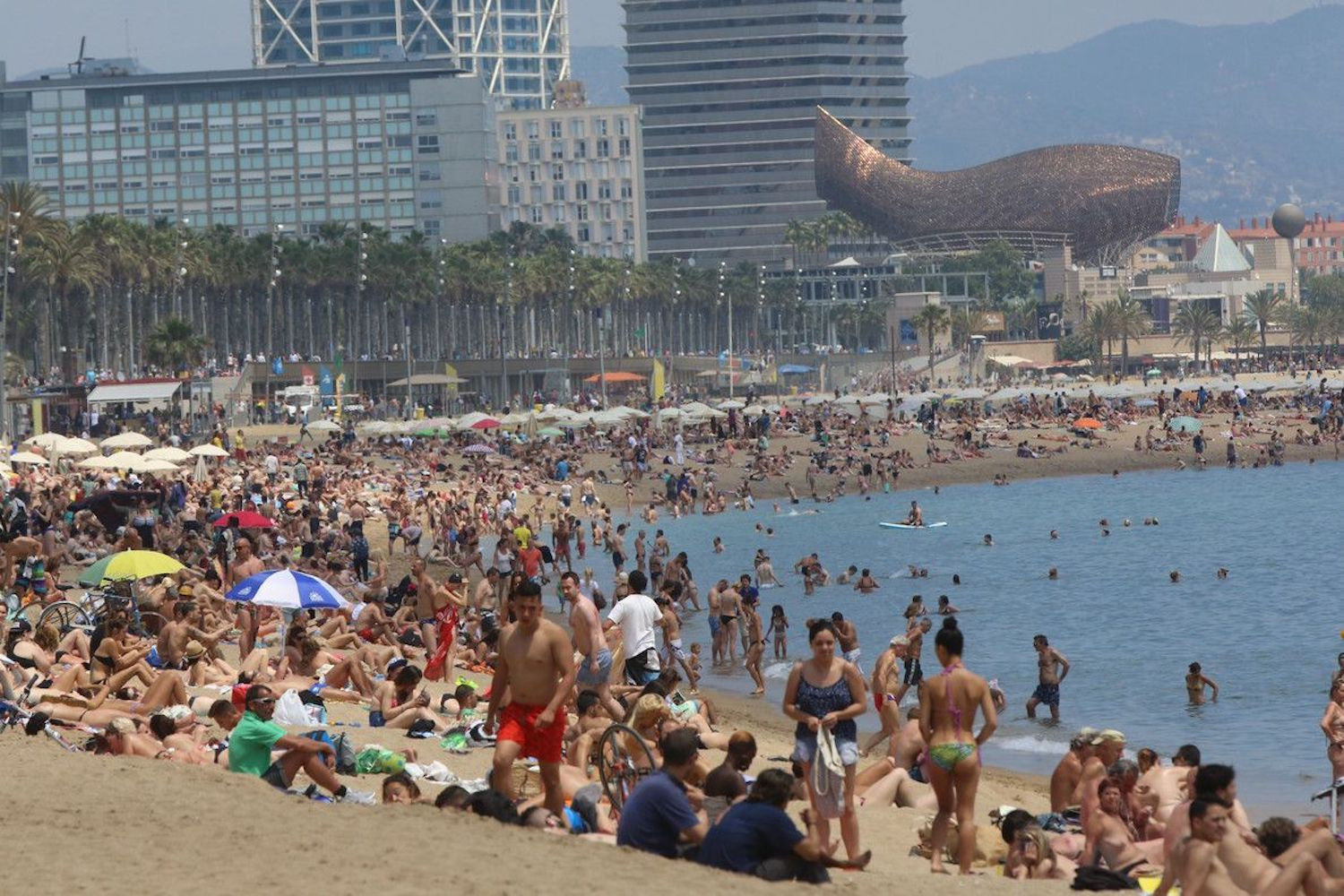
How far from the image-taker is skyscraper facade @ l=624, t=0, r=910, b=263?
184375mm

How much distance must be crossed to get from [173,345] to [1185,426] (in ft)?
112

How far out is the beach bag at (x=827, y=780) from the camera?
10305mm

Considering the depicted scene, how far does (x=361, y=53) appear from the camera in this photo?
194m

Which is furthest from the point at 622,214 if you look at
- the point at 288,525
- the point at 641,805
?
the point at 641,805

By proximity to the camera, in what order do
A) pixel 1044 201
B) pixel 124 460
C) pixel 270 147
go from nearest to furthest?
pixel 124 460
pixel 270 147
pixel 1044 201

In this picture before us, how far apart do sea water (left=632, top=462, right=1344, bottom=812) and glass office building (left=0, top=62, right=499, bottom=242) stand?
84.2 metres

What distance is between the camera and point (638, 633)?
15117 mm

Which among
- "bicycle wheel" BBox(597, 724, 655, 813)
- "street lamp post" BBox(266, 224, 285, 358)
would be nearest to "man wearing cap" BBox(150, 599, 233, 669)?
"bicycle wheel" BBox(597, 724, 655, 813)

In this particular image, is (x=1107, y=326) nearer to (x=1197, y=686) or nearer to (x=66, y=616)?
(x=1197, y=686)

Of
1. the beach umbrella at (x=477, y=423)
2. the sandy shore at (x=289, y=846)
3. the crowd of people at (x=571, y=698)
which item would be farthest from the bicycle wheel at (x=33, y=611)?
the beach umbrella at (x=477, y=423)

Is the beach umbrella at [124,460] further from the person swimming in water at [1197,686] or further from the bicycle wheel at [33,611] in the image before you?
the person swimming in water at [1197,686]

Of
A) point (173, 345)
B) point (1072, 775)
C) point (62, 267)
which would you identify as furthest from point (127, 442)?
point (1072, 775)

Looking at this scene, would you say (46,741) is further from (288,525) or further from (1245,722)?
(288,525)

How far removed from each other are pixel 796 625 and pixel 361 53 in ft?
560
